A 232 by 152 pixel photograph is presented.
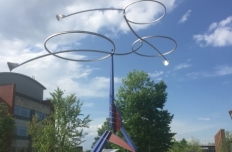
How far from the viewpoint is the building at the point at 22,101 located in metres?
60.5

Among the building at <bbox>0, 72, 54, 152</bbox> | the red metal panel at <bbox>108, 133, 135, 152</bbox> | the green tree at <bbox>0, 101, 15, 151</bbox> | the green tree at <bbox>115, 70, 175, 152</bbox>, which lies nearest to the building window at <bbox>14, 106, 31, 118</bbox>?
the building at <bbox>0, 72, 54, 152</bbox>

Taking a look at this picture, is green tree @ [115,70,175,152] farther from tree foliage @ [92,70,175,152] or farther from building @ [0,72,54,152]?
building @ [0,72,54,152]

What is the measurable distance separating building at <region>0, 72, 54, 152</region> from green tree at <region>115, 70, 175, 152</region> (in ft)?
67.6

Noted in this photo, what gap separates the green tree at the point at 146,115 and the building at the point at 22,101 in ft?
67.6

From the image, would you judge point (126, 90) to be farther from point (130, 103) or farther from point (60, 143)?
point (60, 143)

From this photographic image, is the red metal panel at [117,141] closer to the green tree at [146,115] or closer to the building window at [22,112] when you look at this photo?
the green tree at [146,115]

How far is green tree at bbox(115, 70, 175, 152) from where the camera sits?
47281mm

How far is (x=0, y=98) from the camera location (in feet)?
197

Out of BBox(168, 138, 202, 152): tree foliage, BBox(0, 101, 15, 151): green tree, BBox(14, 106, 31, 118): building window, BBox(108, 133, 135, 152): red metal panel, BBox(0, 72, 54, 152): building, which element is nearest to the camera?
BBox(108, 133, 135, 152): red metal panel

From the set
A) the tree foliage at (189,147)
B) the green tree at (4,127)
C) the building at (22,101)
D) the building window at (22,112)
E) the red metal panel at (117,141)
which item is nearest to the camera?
the red metal panel at (117,141)

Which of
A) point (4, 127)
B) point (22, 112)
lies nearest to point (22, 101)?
point (22, 112)

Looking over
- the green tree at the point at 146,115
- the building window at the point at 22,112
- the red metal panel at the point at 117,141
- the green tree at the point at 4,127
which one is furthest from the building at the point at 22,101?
the red metal panel at the point at 117,141

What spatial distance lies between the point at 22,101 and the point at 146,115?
26.6 meters

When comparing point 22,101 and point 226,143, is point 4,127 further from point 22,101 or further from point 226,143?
point 226,143
